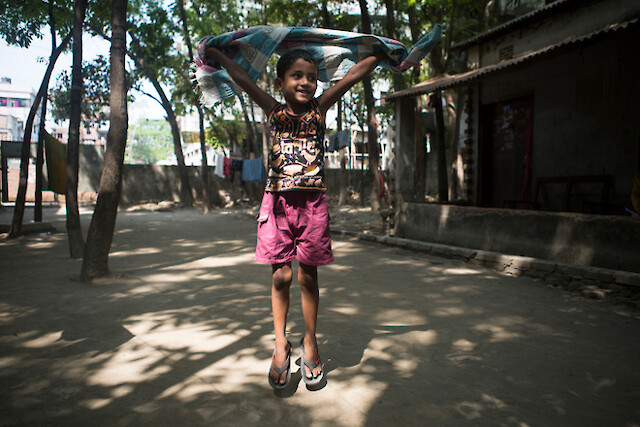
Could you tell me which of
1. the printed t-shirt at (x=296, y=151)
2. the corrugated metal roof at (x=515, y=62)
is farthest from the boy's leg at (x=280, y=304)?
the corrugated metal roof at (x=515, y=62)

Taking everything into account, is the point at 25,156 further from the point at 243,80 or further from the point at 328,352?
the point at 328,352

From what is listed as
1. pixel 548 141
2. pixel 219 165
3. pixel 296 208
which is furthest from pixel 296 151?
pixel 219 165

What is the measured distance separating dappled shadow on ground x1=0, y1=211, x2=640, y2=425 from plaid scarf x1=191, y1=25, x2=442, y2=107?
6.13 ft

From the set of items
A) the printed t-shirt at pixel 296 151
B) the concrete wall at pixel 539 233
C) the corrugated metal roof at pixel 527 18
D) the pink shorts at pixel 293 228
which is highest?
the corrugated metal roof at pixel 527 18

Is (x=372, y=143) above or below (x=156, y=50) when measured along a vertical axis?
below

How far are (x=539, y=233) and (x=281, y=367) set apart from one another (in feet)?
16.3

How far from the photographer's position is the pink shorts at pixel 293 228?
2.49m

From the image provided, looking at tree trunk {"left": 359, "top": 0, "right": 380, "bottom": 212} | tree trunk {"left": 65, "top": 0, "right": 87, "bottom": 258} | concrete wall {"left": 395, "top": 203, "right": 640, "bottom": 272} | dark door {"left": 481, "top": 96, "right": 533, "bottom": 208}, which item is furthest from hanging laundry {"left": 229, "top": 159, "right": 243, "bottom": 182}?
tree trunk {"left": 65, "top": 0, "right": 87, "bottom": 258}

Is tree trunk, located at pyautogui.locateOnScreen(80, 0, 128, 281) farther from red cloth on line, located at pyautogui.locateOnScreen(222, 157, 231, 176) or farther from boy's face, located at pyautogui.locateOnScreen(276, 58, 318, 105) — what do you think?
red cloth on line, located at pyautogui.locateOnScreen(222, 157, 231, 176)

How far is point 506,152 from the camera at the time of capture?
960 centimetres

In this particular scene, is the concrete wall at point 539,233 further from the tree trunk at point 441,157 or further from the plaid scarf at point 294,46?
the plaid scarf at point 294,46

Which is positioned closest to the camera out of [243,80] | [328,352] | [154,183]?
[243,80]

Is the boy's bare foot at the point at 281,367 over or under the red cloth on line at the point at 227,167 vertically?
under

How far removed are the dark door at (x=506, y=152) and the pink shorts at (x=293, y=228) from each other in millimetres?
7371
